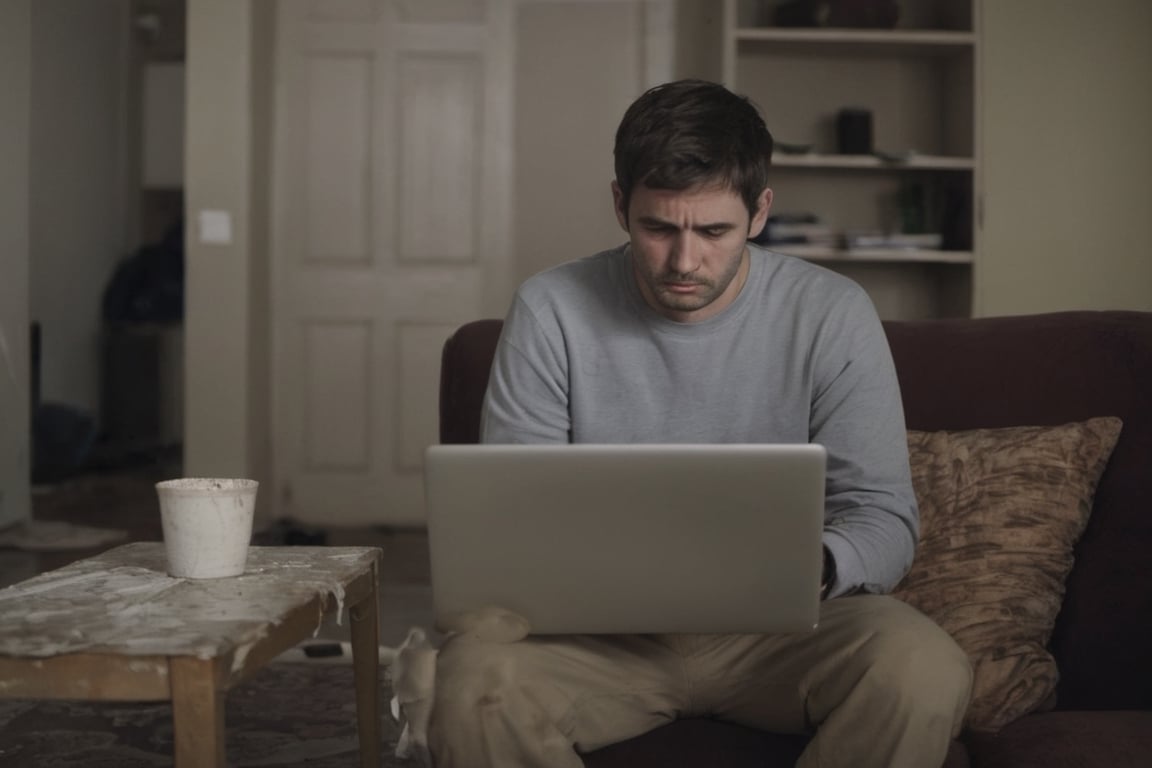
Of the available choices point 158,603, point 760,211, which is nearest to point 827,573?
point 760,211

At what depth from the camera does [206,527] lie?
1435mm

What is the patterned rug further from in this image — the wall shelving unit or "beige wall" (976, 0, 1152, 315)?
"beige wall" (976, 0, 1152, 315)

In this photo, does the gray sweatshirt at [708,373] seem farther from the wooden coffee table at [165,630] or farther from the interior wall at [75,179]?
the interior wall at [75,179]

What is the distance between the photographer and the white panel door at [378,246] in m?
5.28

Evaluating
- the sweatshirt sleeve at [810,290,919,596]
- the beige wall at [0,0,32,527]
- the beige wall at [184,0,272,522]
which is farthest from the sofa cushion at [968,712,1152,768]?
the beige wall at [0,0,32,527]

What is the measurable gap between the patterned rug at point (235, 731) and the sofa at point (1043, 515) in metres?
0.73

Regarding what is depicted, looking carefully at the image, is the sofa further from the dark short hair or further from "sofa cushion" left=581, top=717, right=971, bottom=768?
the dark short hair

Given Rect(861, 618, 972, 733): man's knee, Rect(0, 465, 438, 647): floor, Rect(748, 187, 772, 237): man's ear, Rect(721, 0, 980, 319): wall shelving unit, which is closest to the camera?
Rect(861, 618, 972, 733): man's knee

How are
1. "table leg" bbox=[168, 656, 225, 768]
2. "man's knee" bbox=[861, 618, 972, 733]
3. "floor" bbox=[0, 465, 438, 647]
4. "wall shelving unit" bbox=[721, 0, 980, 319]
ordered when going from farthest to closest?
"wall shelving unit" bbox=[721, 0, 980, 319], "floor" bbox=[0, 465, 438, 647], "man's knee" bbox=[861, 618, 972, 733], "table leg" bbox=[168, 656, 225, 768]

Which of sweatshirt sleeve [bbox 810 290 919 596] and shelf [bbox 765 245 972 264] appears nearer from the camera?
sweatshirt sleeve [bbox 810 290 919 596]

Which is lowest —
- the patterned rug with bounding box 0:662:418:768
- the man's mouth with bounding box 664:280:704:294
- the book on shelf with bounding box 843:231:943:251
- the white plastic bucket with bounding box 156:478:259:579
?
the patterned rug with bounding box 0:662:418:768

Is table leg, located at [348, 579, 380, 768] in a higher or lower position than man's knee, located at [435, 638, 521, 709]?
lower

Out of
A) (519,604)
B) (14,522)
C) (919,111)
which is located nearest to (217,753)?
(519,604)

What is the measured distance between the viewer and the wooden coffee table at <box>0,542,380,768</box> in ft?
3.87
